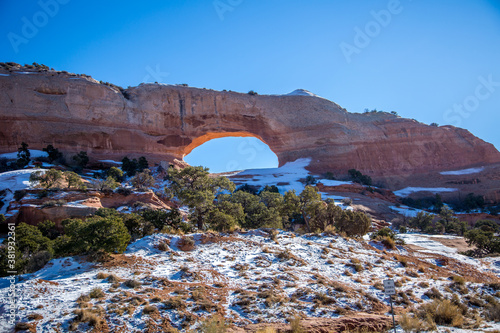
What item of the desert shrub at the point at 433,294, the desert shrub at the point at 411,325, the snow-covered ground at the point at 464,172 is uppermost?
the snow-covered ground at the point at 464,172

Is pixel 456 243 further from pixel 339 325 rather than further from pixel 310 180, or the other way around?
pixel 310 180

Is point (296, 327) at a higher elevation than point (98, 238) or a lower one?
lower

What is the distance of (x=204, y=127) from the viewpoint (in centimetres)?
5716

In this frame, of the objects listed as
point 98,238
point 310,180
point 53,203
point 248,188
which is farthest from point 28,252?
point 310,180

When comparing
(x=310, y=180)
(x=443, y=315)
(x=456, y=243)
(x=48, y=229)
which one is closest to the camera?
(x=443, y=315)

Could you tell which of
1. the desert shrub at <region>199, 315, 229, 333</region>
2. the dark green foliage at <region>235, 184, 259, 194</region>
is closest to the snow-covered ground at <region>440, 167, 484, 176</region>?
the dark green foliage at <region>235, 184, 259, 194</region>

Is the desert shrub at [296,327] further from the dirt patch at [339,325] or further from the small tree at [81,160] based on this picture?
the small tree at [81,160]

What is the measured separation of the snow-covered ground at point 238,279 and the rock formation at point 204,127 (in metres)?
39.3

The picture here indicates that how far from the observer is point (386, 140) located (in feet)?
207

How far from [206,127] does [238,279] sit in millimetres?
48296

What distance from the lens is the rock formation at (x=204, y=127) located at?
45938 mm

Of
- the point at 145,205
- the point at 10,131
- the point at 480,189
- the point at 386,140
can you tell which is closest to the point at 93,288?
the point at 145,205

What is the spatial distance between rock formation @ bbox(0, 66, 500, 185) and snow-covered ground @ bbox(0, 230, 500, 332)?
39288 millimetres

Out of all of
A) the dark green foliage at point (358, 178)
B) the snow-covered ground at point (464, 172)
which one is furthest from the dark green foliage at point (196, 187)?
the snow-covered ground at point (464, 172)
